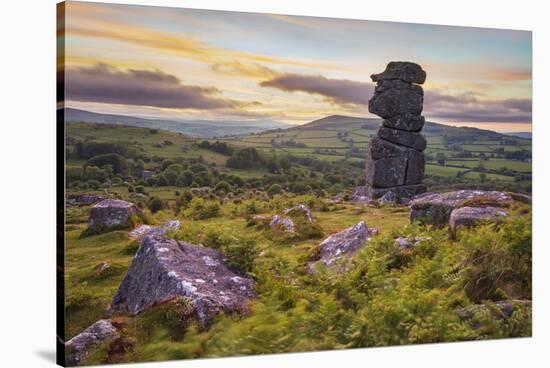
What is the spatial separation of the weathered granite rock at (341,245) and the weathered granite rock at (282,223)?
59 cm

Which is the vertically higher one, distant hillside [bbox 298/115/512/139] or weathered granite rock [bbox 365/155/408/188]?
distant hillside [bbox 298/115/512/139]

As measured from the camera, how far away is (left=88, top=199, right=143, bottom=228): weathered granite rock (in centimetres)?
1261

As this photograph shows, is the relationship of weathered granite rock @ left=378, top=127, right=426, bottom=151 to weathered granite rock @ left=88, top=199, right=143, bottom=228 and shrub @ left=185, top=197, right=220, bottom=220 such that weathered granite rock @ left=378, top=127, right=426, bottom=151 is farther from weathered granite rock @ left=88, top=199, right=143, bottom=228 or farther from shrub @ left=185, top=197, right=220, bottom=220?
weathered granite rock @ left=88, top=199, right=143, bottom=228

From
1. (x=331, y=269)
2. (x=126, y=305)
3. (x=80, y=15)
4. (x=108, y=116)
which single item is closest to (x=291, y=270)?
(x=331, y=269)

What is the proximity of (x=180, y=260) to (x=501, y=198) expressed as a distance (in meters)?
6.28

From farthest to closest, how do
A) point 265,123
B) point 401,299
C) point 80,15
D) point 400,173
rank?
point 400,173
point 265,123
point 401,299
point 80,15

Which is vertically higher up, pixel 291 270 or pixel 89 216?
pixel 89 216

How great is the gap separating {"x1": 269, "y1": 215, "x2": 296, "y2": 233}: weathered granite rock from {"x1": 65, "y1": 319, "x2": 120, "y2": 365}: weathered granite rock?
327 cm

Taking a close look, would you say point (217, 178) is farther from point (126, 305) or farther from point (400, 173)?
point (400, 173)

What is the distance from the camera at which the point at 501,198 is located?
50.1ft

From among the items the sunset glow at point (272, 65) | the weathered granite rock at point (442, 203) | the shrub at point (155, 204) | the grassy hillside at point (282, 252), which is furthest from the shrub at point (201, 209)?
the weathered granite rock at point (442, 203)

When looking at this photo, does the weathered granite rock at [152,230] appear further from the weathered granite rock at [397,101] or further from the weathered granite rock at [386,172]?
the weathered granite rock at [397,101]

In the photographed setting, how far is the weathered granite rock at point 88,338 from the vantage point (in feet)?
39.1

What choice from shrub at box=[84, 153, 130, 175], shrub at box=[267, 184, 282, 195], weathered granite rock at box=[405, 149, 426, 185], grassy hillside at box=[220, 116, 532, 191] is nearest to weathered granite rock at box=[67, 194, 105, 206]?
shrub at box=[84, 153, 130, 175]
